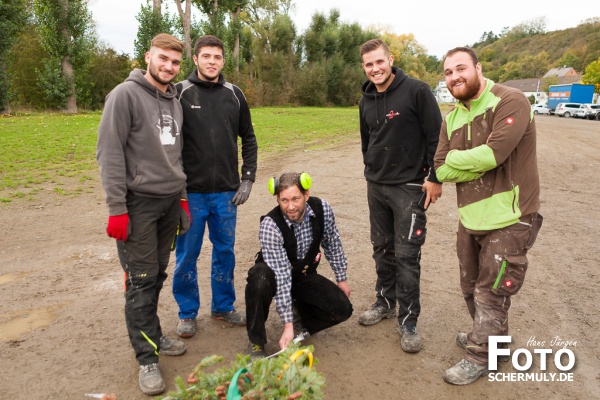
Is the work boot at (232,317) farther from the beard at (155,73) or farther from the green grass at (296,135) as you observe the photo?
the green grass at (296,135)

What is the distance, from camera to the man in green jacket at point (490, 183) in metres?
3.02

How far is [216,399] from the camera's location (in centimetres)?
200

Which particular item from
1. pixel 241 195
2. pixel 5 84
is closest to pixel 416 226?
pixel 241 195

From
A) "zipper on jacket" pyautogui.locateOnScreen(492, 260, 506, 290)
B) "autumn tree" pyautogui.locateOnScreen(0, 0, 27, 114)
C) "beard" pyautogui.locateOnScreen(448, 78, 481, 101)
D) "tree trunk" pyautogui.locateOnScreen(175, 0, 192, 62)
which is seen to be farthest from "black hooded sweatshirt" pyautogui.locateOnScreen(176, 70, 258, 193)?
"tree trunk" pyautogui.locateOnScreen(175, 0, 192, 62)

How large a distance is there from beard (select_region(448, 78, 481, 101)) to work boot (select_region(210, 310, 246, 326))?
2.57 meters

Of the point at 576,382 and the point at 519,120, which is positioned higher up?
the point at 519,120

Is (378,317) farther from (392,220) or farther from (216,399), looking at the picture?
(216,399)

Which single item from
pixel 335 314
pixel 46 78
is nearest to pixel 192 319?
pixel 335 314

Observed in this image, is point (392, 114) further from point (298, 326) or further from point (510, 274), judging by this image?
point (298, 326)

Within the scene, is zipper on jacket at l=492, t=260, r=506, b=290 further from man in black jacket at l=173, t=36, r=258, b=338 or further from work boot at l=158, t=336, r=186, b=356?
work boot at l=158, t=336, r=186, b=356

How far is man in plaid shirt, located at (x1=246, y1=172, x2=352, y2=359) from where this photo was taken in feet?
11.4

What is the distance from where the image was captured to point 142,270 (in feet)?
10.7

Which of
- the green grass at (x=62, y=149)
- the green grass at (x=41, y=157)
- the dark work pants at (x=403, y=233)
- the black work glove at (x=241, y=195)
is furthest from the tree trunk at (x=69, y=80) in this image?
the dark work pants at (x=403, y=233)

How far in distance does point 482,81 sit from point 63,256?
508 cm
